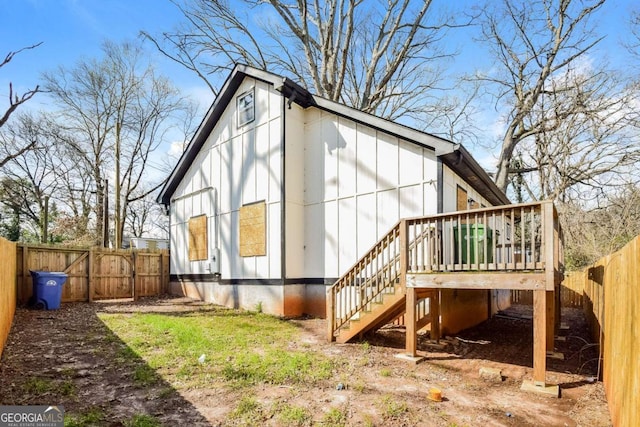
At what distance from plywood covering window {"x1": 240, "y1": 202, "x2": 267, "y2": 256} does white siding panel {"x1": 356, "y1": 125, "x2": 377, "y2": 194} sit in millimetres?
2988

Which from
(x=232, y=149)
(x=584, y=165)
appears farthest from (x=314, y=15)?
(x=584, y=165)

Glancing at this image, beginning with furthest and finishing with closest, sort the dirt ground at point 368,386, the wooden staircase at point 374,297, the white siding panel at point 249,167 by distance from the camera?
1. the white siding panel at point 249,167
2. the wooden staircase at point 374,297
3. the dirt ground at point 368,386

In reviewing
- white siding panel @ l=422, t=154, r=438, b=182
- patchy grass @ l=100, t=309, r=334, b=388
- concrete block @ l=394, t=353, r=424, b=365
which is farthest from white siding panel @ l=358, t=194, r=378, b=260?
concrete block @ l=394, t=353, r=424, b=365

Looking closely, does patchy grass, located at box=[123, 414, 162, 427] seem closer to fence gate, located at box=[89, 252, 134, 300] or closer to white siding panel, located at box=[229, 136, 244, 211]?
white siding panel, located at box=[229, 136, 244, 211]

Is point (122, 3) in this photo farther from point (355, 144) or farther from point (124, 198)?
point (124, 198)

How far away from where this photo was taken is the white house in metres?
8.13

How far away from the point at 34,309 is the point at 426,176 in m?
11.0

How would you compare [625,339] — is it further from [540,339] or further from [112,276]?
[112,276]

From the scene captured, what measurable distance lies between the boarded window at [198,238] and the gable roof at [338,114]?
2225mm

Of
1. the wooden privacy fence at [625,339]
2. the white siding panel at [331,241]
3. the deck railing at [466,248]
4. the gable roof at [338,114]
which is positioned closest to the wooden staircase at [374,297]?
the deck railing at [466,248]

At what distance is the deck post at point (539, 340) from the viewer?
4.54 m

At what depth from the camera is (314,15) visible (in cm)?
1769

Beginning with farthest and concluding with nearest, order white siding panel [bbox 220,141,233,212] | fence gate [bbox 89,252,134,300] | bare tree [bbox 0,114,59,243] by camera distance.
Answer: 1. bare tree [bbox 0,114,59,243]
2. fence gate [bbox 89,252,134,300]
3. white siding panel [bbox 220,141,233,212]

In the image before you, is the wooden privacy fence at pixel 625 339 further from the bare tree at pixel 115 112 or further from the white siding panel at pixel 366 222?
the bare tree at pixel 115 112
